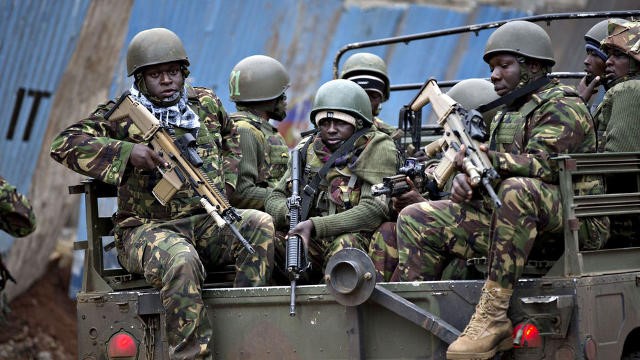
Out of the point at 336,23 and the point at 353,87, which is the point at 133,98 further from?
the point at 336,23

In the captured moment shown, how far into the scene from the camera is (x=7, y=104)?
41.0 ft

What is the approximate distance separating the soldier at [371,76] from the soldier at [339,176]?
1.74 meters

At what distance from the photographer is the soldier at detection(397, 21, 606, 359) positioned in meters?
5.84

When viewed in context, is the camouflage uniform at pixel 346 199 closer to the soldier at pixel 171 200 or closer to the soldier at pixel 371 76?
the soldier at pixel 171 200

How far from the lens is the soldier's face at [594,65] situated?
25.7ft

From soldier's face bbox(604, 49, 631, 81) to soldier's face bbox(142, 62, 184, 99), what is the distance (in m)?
2.61

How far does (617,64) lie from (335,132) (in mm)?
1765

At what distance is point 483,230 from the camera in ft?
20.9

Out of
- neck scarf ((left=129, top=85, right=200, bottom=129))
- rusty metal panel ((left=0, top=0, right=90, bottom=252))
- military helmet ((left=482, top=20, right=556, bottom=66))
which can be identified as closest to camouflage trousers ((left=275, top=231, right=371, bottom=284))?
neck scarf ((left=129, top=85, right=200, bottom=129))

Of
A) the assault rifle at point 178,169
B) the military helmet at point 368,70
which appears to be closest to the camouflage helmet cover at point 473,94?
the military helmet at point 368,70

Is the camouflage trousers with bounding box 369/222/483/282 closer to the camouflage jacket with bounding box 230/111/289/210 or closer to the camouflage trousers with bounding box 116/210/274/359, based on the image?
the camouflage trousers with bounding box 116/210/274/359

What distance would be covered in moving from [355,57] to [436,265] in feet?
11.0

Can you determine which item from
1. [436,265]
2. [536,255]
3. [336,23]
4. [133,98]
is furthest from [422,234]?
[336,23]

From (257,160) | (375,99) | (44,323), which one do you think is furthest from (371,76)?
(44,323)
